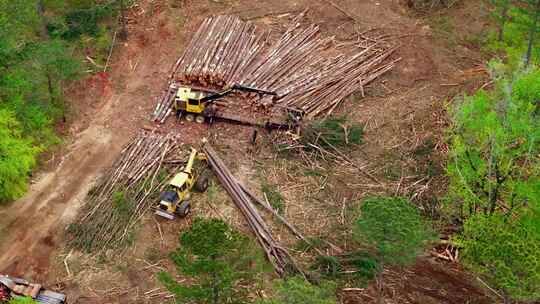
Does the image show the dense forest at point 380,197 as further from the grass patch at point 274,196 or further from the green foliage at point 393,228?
the grass patch at point 274,196

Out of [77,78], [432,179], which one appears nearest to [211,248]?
[432,179]

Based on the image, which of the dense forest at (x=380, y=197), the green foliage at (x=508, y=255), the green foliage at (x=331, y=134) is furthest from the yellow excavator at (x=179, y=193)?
the green foliage at (x=508, y=255)

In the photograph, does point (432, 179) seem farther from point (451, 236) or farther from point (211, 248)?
point (211, 248)

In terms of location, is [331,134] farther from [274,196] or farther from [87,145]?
[87,145]

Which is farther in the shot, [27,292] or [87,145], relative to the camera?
[87,145]

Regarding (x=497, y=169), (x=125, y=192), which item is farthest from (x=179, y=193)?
(x=497, y=169)
